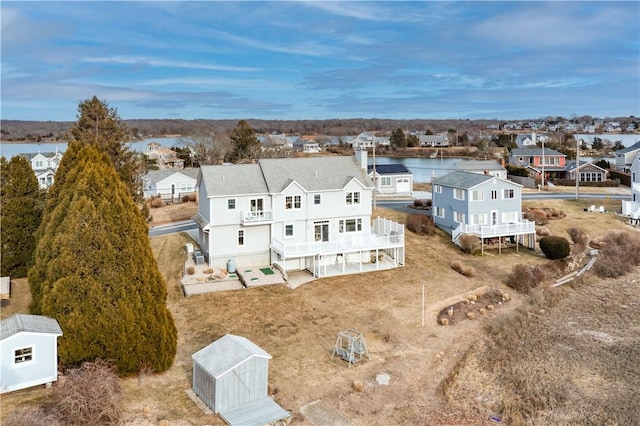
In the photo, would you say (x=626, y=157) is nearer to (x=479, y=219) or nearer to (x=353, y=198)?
(x=479, y=219)

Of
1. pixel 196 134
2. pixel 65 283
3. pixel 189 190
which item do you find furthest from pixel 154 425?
pixel 196 134

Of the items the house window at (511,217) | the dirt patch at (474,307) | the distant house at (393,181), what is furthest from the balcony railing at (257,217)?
the distant house at (393,181)

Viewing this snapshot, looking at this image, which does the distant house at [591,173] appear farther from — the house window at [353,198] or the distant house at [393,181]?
the house window at [353,198]

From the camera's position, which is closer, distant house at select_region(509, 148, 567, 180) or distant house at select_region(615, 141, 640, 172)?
distant house at select_region(615, 141, 640, 172)

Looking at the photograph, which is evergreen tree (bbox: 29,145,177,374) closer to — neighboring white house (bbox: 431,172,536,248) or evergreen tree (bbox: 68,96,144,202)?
evergreen tree (bbox: 68,96,144,202)

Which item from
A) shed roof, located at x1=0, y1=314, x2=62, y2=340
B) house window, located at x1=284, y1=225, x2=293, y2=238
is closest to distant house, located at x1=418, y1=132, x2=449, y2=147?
house window, located at x1=284, y1=225, x2=293, y2=238

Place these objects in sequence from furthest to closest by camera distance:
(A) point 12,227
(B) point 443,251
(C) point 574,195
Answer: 1. (C) point 574,195
2. (B) point 443,251
3. (A) point 12,227

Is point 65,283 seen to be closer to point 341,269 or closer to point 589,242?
point 341,269
